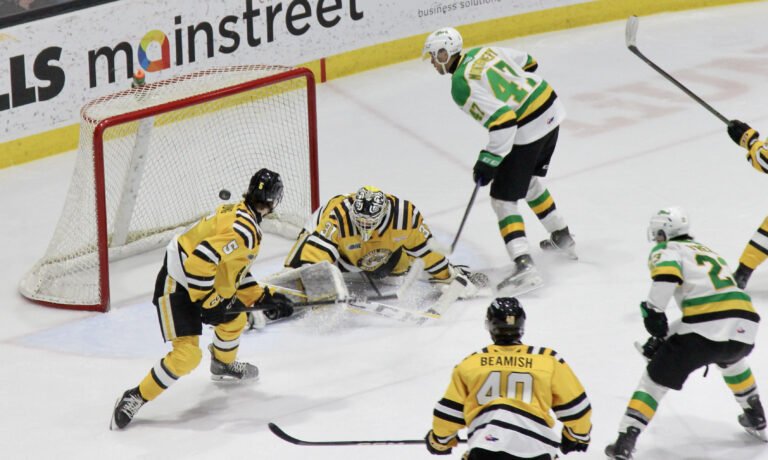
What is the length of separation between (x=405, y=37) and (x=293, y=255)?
8.81ft

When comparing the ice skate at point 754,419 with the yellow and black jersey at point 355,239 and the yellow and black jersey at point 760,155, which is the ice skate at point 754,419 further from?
the yellow and black jersey at point 355,239

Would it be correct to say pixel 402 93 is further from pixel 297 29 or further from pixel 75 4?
pixel 75 4

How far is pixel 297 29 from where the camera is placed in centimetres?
816

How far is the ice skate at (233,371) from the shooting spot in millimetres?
5734

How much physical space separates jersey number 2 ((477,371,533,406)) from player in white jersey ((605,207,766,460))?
85 centimetres

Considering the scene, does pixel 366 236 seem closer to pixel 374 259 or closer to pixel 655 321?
pixel 374 259

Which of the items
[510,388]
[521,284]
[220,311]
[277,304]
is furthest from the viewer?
[521,284]

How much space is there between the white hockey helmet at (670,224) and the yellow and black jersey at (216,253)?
1.32 m

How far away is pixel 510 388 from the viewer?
424 centimetres

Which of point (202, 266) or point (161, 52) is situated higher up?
point (202, 266)

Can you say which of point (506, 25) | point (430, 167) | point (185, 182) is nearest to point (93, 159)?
point (185, 182)

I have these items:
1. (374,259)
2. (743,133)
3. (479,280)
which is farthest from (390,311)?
(743,133)

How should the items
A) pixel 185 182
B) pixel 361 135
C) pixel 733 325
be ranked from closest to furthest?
pixel 733 325
pixel 185 182
pixel 361 135

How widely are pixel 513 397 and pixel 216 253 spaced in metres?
1.37
